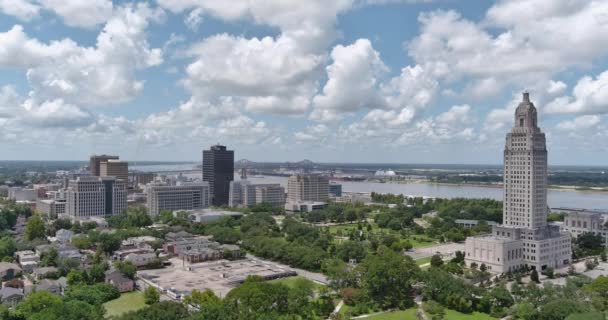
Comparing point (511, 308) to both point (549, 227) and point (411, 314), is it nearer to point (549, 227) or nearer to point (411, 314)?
point (411, 314)

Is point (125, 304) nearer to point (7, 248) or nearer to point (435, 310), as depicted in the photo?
point (7, 248)

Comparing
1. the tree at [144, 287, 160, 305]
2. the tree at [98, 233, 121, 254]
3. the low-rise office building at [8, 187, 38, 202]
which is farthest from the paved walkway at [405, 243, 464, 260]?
the low-rise office building at [8, 187, 38, 202]

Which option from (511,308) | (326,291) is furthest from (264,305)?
(511,308)

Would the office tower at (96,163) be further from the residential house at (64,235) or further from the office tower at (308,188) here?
the residential house at (64,235)

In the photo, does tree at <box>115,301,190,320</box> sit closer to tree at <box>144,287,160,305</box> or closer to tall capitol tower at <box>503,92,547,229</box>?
tree at <box>144,287,160,305</box>

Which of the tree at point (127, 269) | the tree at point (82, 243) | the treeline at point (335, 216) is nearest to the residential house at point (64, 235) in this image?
the tree at point (82, 243)

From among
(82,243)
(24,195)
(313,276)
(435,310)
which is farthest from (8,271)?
(24,195)
